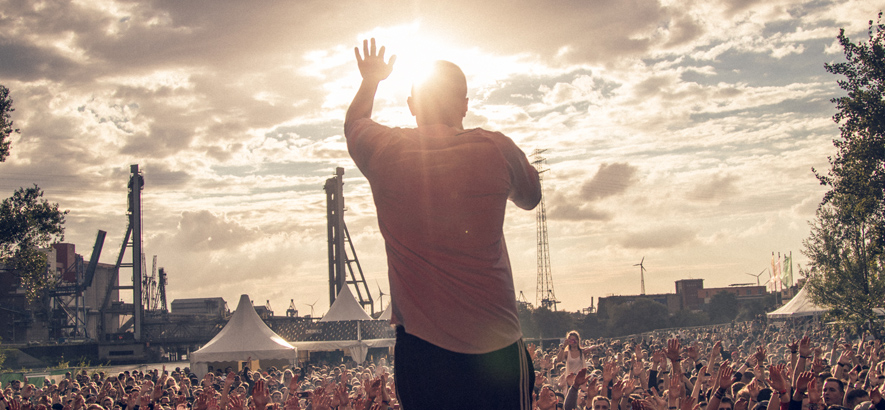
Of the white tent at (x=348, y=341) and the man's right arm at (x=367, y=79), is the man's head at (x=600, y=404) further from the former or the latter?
the white tent at (x=348, y=341)

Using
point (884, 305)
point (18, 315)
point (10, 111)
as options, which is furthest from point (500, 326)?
point (18, 315)

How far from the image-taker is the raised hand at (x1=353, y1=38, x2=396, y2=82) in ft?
A: 7.82

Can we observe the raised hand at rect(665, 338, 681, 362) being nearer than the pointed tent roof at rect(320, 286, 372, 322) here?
Yes

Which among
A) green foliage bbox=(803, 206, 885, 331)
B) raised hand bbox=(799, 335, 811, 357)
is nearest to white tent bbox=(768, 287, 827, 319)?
green foliage bbox=(803, 206, 885, 331)

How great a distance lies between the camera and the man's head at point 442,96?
2.24 m

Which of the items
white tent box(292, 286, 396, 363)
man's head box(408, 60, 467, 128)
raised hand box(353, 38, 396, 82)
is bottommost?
white tent box(292, 286, 396, 363)

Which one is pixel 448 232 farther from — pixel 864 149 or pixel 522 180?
pixel 864 149

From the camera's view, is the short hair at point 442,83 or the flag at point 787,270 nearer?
the short hair at point 442,83

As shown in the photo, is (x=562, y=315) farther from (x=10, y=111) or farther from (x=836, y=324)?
(x=10, y=111)

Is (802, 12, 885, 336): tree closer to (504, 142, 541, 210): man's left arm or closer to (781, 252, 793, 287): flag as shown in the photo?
(504, 142, 541, 210): man's left arm

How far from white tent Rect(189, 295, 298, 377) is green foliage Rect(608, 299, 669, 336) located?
135ft

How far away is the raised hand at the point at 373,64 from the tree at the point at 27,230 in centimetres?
2262

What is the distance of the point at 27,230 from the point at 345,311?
461 inches

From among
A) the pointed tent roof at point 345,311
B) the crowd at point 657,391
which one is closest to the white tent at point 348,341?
the pointed tent roof at point 345,311
